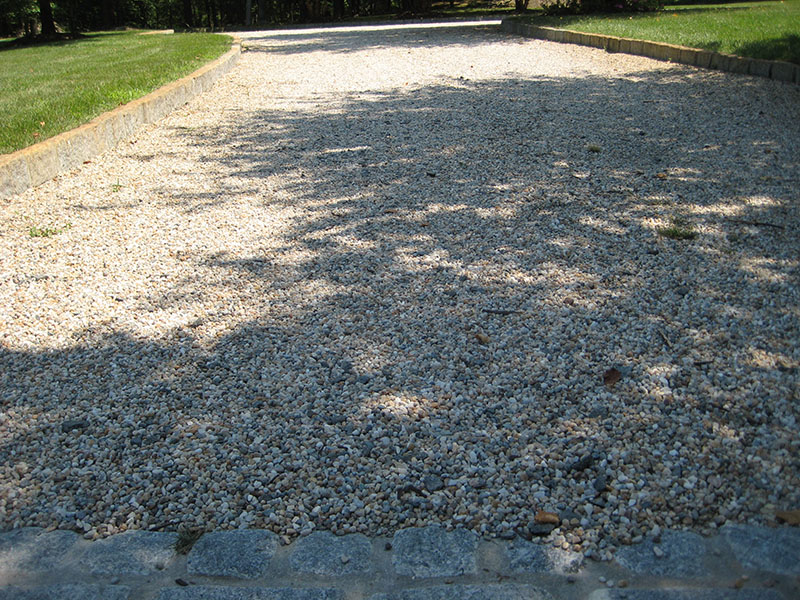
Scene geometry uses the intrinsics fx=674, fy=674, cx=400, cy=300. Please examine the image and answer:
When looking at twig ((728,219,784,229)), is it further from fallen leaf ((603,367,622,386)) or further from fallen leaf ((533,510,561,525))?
fallen leaf ((533,510,561,525))

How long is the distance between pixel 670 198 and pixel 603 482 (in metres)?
2.75

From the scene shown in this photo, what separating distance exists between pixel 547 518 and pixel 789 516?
2.20ft

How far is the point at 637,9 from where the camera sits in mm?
16359

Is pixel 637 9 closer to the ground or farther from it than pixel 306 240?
farther from it

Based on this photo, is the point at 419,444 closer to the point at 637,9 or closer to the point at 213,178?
the point at 213,178

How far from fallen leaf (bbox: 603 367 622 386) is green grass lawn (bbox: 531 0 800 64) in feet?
21.9

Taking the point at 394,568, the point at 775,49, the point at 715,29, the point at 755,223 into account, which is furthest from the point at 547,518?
the point at 715,29

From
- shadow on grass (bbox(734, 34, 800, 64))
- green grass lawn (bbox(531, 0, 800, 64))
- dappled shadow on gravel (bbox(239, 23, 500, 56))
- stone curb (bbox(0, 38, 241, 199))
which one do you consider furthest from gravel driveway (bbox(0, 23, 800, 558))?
dappled shadow on gravel (bbox(239, 23, 500, 56))

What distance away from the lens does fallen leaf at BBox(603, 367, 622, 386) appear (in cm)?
255

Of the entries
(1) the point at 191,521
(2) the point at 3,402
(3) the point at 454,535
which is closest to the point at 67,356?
(2) the point at 3,402

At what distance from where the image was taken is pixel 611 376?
2.58m

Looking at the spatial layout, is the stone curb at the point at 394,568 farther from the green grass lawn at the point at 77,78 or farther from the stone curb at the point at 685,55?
the stone curb at the point at 685,55

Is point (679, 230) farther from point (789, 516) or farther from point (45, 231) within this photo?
point (45, 231)

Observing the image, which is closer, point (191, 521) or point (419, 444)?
point (191, 521)
